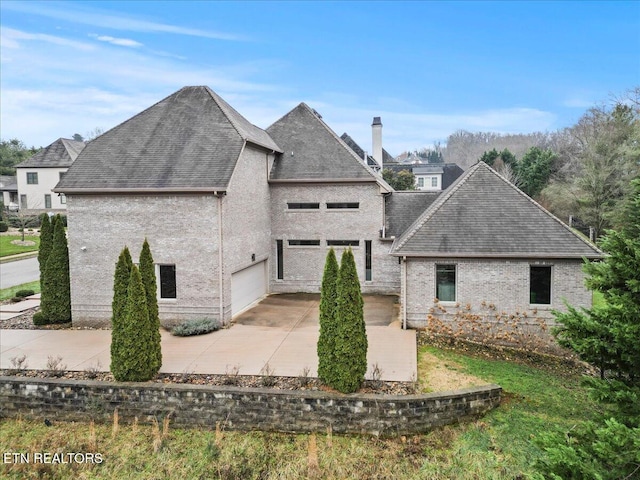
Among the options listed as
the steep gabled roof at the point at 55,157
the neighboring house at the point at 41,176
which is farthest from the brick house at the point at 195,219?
the neighboring house at the point at 41,176

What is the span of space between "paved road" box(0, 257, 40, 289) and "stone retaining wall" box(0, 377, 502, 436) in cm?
Answer: 1687

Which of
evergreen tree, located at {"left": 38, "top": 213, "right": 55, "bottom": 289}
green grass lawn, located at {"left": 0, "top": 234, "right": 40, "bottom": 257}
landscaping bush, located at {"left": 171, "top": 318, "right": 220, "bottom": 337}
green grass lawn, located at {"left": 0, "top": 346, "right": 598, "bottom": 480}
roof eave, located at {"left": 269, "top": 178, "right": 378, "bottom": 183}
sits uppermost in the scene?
roof eave, located at {"left": 269, "top": 178, "right": 378, "bottom": 183}

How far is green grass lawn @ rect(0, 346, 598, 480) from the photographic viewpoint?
27.0ft

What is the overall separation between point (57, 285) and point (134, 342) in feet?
24.4

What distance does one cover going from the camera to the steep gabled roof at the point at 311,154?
19781 mm

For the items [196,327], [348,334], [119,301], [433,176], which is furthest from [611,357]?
[433,176]

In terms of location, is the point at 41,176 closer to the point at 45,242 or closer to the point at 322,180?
the point at 45,242

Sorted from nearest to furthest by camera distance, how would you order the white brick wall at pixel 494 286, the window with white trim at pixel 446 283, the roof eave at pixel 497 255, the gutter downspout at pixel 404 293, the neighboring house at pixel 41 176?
the roof eave at pixel 497 255 < the white brick wall at pixel 494 286 < the window with white trim at pixel 446 283 < the gutter downspout at pixel 404 293 < the neighboring house at pixel 41 176

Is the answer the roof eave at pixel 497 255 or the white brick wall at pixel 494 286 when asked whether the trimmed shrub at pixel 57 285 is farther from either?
the white brick wall at pixel 494 286

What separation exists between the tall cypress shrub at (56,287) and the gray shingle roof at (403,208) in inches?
524

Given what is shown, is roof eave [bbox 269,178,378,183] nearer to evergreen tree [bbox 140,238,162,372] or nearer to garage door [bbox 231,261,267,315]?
garage door [bbox 231,261,267,315]

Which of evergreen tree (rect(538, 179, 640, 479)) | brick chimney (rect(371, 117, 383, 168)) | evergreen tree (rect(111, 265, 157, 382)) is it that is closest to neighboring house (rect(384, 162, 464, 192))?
brick chimney (rect(371, 117, 383, 168))

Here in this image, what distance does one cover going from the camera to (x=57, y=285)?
15.7 metres

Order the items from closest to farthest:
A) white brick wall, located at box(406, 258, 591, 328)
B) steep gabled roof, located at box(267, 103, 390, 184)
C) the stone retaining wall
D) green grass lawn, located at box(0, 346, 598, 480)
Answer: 1. green grass lawn, located at box(0, 346, 598, 480)
2. the stone retaining wall
3. white brick wall, located at box(406, 258, 591, 328)
4. steep gabled roof, located at box(267, 103, 390, 184)
